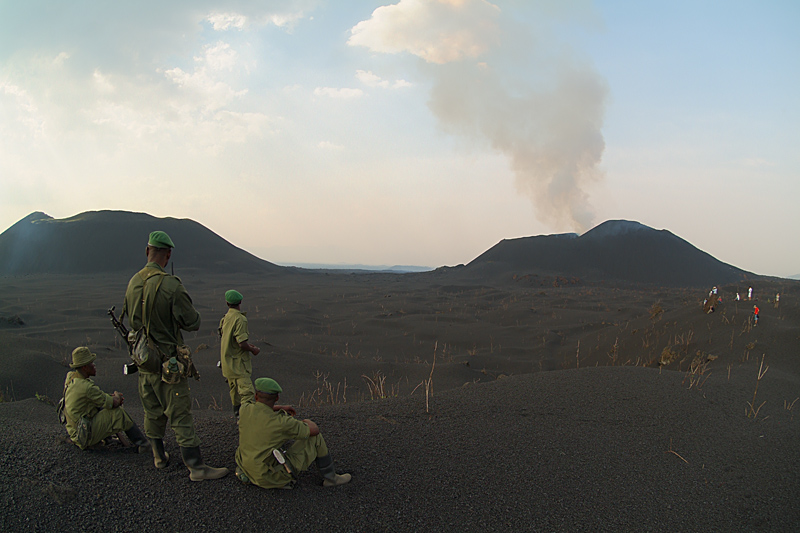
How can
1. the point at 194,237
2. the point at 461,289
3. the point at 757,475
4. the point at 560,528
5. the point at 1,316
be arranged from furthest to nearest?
the point at 194,237 → the point at 461,289 → the point at 1,316 → the point at 757,475 → the point at 560,528

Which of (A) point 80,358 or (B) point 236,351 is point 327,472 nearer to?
(B) point 236,351

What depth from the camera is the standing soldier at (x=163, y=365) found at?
362 centimetres

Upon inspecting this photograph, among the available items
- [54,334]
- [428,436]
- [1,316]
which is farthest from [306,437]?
[1,316]

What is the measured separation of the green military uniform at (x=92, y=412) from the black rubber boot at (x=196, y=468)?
756mm

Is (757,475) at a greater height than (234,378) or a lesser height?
lesser

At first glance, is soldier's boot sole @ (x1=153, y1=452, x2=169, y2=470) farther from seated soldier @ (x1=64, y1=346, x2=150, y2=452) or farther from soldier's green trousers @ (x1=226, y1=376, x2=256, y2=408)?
soldier's green trousers @ (x1=226, y1=376, x2=256, y2=408)

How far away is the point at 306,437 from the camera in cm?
355

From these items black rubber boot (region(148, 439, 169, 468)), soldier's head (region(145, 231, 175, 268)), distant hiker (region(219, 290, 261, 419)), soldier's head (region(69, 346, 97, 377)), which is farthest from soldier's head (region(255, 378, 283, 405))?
soldier's head (region(69, 346, 97, 377))

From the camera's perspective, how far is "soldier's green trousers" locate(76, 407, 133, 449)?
3.78 meters

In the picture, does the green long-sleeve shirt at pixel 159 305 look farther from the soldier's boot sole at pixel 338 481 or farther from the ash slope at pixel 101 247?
the ash slope at pixel 101 247

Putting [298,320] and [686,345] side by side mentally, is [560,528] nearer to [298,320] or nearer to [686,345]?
[686,345]

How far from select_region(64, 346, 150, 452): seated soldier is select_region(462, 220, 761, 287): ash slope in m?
51.3

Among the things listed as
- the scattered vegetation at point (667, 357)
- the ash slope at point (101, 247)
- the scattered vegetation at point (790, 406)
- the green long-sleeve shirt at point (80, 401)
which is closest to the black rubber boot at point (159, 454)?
the green long-sleeve shirt at point (80, 401)

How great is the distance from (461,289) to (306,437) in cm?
3409
